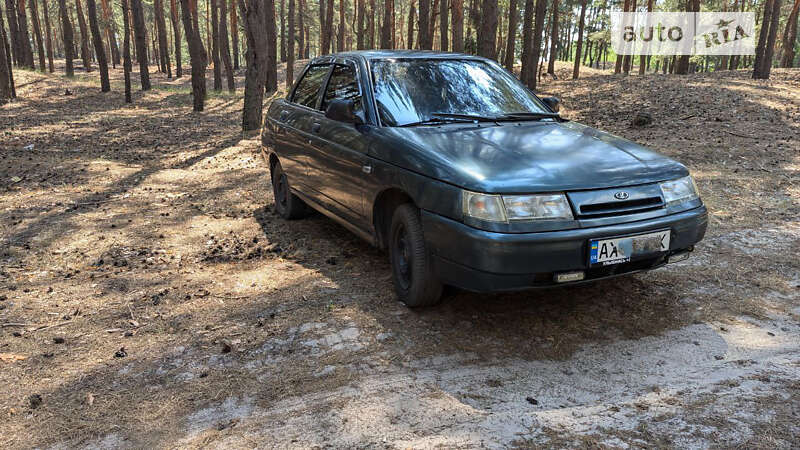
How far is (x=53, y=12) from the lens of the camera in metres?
57.3

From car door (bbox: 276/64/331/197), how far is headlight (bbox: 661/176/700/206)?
9.78ft

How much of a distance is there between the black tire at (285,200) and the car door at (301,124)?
28 cm

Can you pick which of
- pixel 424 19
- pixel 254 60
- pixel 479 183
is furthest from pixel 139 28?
pixel 479 183

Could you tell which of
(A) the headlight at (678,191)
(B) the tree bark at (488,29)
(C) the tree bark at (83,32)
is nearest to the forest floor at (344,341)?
(A) the headlight at (678,191)

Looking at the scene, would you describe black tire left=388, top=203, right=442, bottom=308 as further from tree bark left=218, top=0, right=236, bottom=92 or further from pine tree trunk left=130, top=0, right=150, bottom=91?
tree bark left=218, top=0, right=236, bottom=92

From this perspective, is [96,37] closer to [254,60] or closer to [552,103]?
[254,60]

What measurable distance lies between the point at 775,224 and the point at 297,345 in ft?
17.4

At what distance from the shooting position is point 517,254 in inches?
127

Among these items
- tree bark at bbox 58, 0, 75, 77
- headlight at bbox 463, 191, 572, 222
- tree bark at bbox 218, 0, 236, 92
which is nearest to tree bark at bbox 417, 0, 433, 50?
tree bark at bbox 218, 0, 236, 92

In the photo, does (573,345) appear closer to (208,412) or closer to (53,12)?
(208,412)

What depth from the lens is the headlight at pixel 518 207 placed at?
3266 mm

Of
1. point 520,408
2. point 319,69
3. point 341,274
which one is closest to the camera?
point 520,408

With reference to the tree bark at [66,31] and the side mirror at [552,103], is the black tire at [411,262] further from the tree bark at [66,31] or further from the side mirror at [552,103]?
the tree bark at [66,31]

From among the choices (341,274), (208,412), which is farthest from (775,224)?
(208,412)
